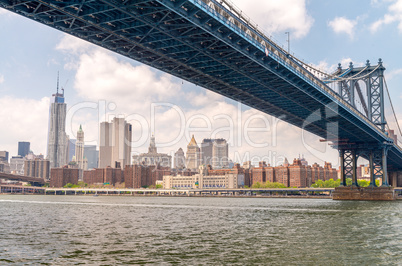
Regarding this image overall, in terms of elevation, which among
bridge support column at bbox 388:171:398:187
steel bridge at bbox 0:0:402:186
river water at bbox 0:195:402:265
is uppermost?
steel bridge at bbox 0:0:402:186

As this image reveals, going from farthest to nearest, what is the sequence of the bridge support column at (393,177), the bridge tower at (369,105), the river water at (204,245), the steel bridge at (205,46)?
the bridge support column at (393,177) → the bridge tower at (369,105) → the steel bridge at (205,46) → the river water at (204,245)

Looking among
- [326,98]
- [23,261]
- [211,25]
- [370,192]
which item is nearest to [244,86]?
[326,98]

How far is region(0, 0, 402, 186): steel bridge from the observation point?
29734mm

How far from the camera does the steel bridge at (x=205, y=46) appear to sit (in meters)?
29.7

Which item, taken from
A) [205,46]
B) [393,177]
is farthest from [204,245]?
[393,177]

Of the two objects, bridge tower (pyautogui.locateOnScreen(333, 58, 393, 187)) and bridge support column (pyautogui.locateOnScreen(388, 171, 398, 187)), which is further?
bridge support column (pyautogui.locateOnScreen(388, 171, 398, 187))

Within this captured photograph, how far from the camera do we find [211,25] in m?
33.4

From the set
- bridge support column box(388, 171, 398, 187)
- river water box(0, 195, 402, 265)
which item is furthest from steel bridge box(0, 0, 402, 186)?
bridge support column box(388, 171, 398, 187)

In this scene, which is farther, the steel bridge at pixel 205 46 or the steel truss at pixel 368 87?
the steel truss at pixel 368 87

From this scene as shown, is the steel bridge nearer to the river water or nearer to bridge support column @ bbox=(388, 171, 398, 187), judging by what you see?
the river water

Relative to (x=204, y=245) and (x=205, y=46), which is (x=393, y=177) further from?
(x=204, y=245)

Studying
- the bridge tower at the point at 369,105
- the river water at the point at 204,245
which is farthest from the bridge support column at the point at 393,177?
the river water at the point at 204,245

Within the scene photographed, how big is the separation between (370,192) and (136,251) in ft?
243

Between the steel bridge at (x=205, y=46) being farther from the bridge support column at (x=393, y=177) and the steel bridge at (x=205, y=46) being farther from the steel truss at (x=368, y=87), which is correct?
the bridge support column at (x=393, y=177)
